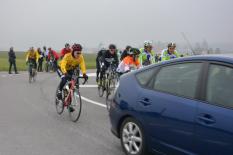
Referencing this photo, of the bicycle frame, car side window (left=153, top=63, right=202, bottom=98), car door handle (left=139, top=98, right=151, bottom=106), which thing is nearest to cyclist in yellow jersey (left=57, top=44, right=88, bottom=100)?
the bicycle frame

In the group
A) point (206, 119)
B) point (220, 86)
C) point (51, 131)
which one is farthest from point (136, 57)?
point (206, 119)

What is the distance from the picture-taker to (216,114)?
4348 mm

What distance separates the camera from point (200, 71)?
15.9ft

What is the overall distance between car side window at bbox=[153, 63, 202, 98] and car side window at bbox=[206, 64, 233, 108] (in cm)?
22

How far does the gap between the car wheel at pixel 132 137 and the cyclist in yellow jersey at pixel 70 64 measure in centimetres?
349

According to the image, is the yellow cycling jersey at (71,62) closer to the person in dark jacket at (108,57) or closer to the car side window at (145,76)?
the person in dark jacket at (108,57)

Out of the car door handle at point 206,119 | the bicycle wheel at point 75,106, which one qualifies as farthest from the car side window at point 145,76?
the bicycle wheel at point 75,106

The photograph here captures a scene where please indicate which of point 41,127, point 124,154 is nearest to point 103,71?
point 41,127

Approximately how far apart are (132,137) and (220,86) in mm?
1670

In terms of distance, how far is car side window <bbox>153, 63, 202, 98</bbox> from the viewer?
489cm

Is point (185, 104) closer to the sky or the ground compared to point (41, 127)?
closer to the sky

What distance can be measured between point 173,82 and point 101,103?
277 inches

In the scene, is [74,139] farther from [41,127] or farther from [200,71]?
[200,71]

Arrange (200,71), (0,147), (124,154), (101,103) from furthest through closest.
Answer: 1. (101,103)
2. (0,147)
3. (124,154)
4. (200,71)
